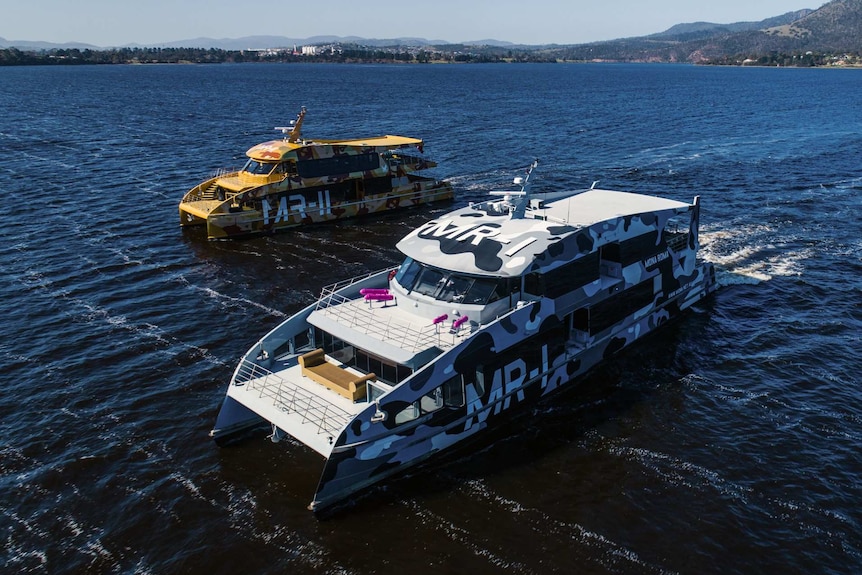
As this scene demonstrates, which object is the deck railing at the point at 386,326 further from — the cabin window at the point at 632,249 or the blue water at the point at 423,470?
the cabin window at the point at 632,249

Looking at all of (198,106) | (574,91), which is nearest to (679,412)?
(198,106)

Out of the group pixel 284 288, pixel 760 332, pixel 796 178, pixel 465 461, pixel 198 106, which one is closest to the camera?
pixel 465 461

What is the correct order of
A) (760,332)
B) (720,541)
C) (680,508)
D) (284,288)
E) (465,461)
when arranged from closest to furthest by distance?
(720,541) → (680,508) → (465,461) → (760,332) → (284,288)

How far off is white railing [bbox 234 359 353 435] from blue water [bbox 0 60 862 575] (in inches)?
85.0

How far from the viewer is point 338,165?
47719 mm

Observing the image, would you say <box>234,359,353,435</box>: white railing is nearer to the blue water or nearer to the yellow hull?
the blue water

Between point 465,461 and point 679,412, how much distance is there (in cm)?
853

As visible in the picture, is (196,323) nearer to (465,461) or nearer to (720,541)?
(465,461)

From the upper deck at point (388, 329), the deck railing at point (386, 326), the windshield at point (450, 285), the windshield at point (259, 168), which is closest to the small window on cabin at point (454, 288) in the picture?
the windshield at point (450, 285)

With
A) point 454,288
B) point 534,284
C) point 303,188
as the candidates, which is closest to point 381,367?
point 454,288

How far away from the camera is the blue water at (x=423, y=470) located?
17.0 metres

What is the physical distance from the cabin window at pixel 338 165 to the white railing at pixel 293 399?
27.5 m

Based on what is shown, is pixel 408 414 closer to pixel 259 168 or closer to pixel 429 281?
pixel 429 281

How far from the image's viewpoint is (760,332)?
2906cm
